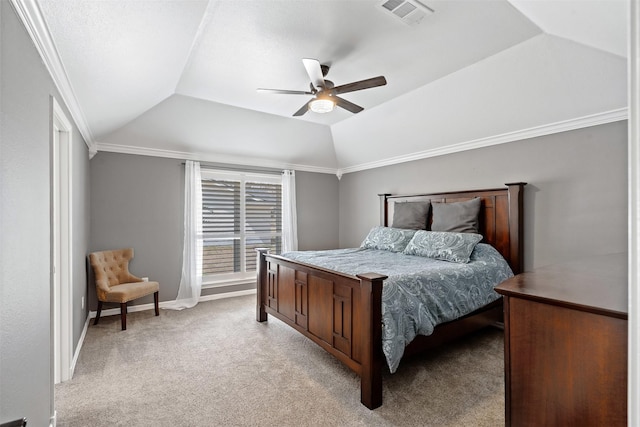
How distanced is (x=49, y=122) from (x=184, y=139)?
2.63m

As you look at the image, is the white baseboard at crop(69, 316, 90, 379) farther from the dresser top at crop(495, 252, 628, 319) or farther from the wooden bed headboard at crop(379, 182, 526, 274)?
the wooden bed headboard at crop(379, 182, 526, 274)

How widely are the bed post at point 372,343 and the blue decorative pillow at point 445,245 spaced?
151 cm

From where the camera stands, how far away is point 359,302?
2.39 metres

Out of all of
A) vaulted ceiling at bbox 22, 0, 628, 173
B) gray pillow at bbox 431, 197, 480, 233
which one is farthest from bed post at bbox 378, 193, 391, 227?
gray pillow at bbox 431, 197, 480, 233

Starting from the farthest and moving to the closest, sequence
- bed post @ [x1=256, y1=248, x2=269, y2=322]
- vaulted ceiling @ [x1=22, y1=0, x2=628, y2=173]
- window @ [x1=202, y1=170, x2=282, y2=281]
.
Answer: window @ [x1=202, y1=170, x2=282, y2=281]
bed post @ [x1=256, y1=248, x2=269, y2=322]
vaulted ceiling @ [x1=22, y1=0, x2=628, y2=173]

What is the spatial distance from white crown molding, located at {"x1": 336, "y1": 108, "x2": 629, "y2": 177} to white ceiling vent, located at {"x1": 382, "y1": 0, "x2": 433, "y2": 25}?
80.8 inches

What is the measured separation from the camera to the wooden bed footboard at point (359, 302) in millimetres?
2248

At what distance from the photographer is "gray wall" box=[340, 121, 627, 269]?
2992 millimetres

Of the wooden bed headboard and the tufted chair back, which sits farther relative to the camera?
the tufted chair back

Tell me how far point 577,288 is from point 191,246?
4.49 metres

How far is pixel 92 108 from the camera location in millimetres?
2943

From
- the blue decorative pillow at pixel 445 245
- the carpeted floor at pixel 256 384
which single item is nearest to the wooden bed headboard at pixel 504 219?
the blue decorative pillow at pixel 445 245

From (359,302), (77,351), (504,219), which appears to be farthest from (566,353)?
(77,351)

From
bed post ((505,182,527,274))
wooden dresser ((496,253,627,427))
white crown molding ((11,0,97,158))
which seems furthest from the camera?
bed post ((505,182,527,274))
